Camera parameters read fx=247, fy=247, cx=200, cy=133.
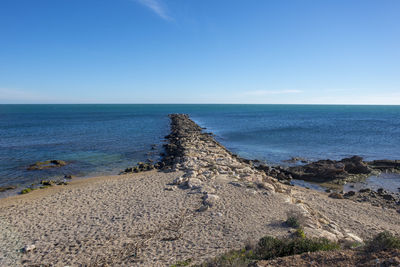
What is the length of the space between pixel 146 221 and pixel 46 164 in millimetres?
16619

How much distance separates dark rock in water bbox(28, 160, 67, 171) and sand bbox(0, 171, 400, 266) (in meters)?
6.84

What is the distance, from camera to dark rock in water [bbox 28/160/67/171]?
2120 centimetres

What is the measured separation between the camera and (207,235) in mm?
9148

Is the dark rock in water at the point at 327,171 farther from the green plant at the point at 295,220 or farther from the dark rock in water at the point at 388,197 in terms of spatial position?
the green plant at the point at 295,220

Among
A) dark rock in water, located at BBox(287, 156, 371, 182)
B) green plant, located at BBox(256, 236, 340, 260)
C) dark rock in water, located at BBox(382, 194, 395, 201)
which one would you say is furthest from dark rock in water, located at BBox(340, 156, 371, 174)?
green plant, located at BBox(256, 236, 340, 260)

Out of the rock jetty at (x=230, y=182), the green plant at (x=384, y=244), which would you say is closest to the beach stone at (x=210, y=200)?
the rock jetty at (x=230, y=182)

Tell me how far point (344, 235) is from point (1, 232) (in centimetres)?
1363

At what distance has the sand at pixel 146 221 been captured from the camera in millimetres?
8211

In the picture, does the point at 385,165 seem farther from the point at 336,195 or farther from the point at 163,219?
the point at 163,219

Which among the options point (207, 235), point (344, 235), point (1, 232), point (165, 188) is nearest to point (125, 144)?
point (165, 188)

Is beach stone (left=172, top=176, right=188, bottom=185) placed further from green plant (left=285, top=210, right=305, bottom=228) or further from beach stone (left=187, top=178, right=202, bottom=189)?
green plant (left=285, top=210, right=305, bottom=228)

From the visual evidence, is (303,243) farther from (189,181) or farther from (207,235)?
(189,181)

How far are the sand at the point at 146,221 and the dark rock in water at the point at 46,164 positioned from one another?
684cm

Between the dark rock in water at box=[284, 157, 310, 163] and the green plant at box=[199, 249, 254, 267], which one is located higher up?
the green plant at box=[199, 249, 254, 267]
